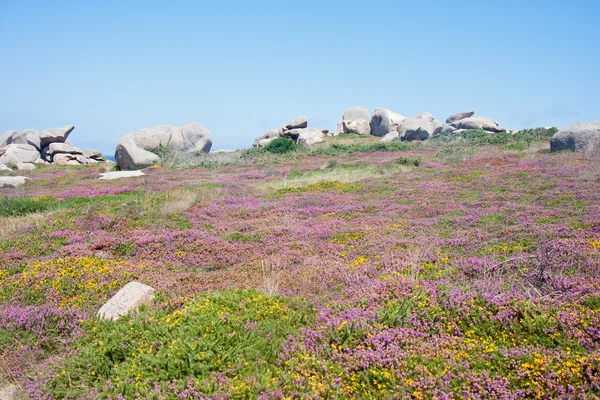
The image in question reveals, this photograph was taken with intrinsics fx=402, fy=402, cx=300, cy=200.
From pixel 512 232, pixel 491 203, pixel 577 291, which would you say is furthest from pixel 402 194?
pixel 577 291

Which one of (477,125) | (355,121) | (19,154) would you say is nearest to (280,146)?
(355,121)

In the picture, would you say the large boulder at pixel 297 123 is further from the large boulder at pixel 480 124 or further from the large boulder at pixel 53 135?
the large boulder at pixel 53 135

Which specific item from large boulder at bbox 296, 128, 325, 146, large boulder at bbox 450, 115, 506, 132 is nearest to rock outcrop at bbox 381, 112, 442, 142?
large boulder at bbox 450, 115, 506, 132

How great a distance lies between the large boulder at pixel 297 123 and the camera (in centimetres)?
6721

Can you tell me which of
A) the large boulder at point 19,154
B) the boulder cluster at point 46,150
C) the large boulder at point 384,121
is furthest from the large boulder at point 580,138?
the large boulder at point 19,154

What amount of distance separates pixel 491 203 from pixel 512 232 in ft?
16.6

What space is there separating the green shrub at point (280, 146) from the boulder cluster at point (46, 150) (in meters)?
27.0

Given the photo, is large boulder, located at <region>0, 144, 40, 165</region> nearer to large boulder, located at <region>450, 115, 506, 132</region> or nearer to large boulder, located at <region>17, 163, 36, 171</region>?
large boulder, located at <region>17, 163, 36, 171</region>

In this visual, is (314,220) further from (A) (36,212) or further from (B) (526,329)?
(A) (36,212)

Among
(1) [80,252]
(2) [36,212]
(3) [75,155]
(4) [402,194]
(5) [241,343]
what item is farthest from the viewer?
(3) [75,155]

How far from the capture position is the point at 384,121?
2739 inches

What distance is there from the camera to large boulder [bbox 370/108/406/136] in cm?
6912

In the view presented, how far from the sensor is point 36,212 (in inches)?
697

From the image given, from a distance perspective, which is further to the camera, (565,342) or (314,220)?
(314,220)
